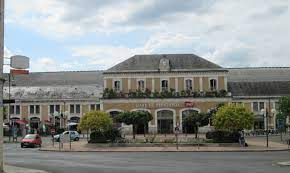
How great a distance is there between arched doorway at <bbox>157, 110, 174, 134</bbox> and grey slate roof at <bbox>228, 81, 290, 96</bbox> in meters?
23.3

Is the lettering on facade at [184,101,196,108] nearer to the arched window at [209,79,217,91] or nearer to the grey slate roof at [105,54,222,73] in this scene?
the arched window at [209,79,217,91]

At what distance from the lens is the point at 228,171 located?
21.5 m

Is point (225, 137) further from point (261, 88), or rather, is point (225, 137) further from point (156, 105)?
point (261, 88)

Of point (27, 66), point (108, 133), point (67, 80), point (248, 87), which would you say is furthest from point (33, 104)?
point (27, 66)

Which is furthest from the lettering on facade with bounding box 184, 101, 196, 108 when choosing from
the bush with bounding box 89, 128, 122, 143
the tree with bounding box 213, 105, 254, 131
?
the bush with bounding box 89, 128, 122, 143

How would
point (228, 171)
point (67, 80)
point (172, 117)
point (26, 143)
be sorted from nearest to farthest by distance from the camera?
point (228, 171), point (26, 143), point (172, 117), point (67, 80)

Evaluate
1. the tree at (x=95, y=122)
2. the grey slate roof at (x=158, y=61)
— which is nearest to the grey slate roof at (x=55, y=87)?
the grey slate roof at (x=158, y=61)

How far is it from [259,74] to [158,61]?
104ft

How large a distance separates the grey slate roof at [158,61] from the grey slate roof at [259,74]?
77.3 ft

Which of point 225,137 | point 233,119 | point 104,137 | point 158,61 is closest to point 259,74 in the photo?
point 158,61

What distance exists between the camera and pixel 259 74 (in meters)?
104

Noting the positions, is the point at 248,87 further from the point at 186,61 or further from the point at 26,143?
the point at 26,143

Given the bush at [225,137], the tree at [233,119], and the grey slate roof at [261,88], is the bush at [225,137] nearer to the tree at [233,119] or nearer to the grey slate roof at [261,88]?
the tree at [233,119]

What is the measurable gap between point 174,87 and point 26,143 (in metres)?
32.9
